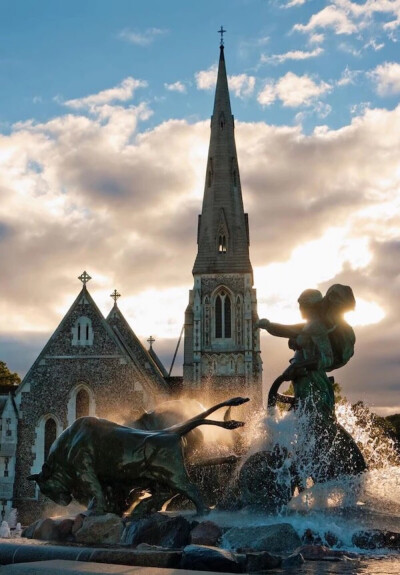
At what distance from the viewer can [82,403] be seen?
1235 inches

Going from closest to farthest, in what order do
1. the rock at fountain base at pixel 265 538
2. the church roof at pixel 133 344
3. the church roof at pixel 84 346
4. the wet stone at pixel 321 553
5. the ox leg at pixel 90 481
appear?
the wet stone at pixel 321 553 → the rock at fountain base at pixel 265 538 → the ox leg at pixel 90 481 → the church roof at pixel 84 346 → the church roof at pixel 133 344

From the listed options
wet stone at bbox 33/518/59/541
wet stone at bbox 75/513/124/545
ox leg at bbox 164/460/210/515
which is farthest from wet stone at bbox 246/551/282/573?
wet stone at bbox 33/518/59/541

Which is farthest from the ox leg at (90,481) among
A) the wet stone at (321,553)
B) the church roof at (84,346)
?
the church roof at (84,346)

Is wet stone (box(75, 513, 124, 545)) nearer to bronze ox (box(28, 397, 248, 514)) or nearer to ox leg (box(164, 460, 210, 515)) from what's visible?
bronze ox (box(28, 397, 248, 514))

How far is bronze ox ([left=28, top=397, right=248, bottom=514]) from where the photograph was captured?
877cm

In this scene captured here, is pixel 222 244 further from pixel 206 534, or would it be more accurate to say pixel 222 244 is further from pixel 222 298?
pixel 206 534

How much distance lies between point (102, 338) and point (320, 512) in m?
24.0

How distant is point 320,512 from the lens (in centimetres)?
864

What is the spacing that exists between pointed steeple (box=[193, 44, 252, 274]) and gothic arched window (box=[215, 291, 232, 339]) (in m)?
2.46

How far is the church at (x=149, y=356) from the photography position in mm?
30344

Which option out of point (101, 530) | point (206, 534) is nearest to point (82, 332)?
point (101, 530)

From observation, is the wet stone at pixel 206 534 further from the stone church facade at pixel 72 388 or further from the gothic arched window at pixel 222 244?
the gothic arched window at pixel 222 244

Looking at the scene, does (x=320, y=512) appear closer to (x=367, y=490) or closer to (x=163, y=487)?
(x=367, y=490)

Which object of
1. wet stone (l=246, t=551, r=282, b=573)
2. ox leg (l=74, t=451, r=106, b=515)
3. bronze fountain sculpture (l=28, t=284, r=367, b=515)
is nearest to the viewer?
wet stone (l=246, t=551, r=282, b=573)
